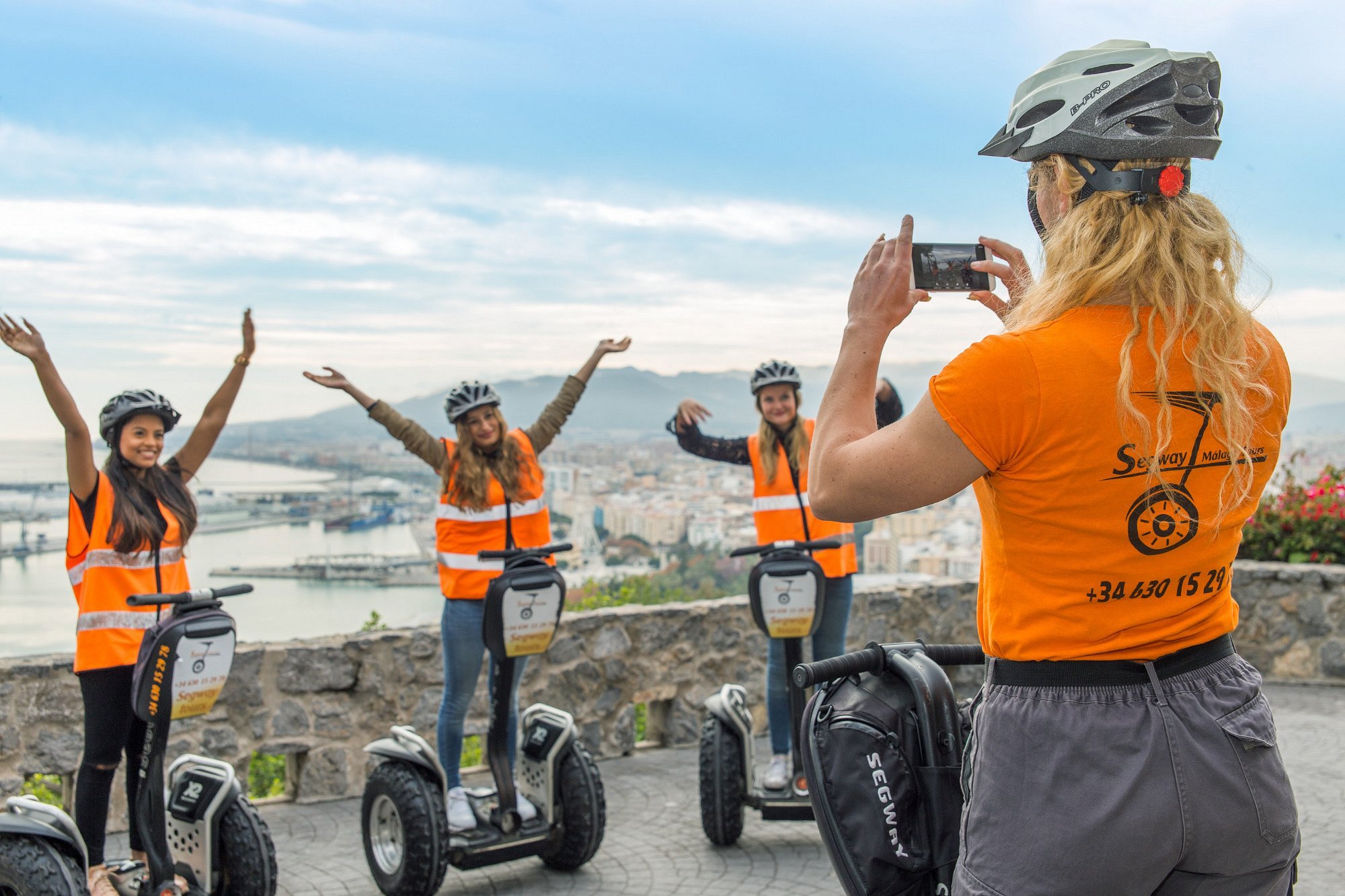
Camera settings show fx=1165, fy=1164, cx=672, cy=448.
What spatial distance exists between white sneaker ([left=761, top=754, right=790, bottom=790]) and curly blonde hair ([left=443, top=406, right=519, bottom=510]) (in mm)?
1629

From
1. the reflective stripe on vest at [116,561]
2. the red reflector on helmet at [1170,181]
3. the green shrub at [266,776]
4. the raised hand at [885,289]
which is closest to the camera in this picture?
the red reflector on helmet at [1170,181]

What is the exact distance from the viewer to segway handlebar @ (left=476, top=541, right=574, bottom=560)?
440cm

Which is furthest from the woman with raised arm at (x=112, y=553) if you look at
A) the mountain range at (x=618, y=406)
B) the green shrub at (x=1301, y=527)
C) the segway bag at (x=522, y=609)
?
the green shrub at (x=1301, y=527)

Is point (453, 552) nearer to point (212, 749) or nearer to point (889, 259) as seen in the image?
point (212, 749)

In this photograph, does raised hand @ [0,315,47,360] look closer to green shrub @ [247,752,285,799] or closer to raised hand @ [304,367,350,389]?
raised hand @ [304,367,350,389]

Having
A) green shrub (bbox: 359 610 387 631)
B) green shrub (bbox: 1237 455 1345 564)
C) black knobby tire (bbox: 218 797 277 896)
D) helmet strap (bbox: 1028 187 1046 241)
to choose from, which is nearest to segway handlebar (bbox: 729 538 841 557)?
black knobby tire (bbox: 218 797 277 896)

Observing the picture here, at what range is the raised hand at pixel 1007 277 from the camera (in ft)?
6.26

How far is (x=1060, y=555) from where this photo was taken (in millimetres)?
1584

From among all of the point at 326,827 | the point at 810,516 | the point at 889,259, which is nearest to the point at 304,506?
the point at 326,827

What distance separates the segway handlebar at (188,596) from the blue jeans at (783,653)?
90.3 inches

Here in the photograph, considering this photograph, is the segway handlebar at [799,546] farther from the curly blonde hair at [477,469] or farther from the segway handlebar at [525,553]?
the curly blonde hair at [477,469]

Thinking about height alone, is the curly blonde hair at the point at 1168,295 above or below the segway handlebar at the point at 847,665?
above

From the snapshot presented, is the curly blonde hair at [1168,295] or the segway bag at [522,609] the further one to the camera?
the segway bag at [522,609]

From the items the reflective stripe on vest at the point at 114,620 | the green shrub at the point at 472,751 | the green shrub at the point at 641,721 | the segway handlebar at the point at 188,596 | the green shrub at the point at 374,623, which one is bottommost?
the green shrub at the point at 472,751
